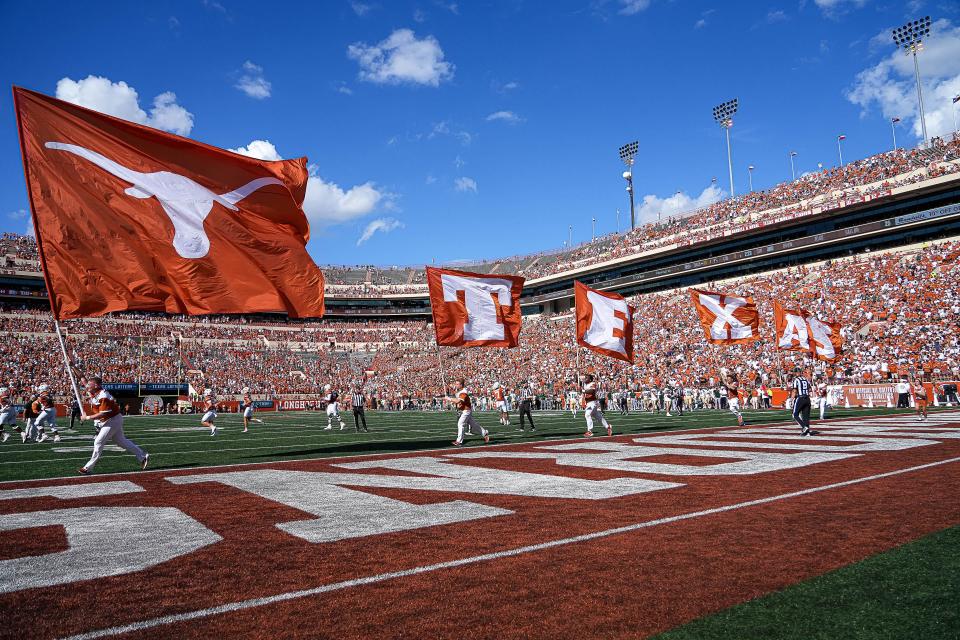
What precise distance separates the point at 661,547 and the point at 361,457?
830 centimetres

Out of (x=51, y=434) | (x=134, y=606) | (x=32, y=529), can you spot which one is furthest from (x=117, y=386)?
(x=134, y=606)

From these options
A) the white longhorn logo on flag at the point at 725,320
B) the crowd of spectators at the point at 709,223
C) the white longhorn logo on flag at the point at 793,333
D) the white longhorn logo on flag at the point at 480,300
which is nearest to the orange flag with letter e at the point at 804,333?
the white longhorn logo on flag at the point at 793,333

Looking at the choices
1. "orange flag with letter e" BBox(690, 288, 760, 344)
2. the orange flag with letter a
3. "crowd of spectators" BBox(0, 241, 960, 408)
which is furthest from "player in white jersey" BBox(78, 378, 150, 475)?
"orange flag with letter e" BBox(690, 288, 760, 344)

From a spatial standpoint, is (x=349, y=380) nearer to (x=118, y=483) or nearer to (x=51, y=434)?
(x=51, y=434)

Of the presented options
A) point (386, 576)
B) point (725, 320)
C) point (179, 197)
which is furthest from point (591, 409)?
point (386, 576)

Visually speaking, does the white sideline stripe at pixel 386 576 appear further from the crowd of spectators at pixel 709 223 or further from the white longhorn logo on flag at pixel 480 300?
the crowd of spectators at pixel 709 223

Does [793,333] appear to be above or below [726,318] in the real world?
below

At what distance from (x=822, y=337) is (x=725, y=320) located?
24.2 ft

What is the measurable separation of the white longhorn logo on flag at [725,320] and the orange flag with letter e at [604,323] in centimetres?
624

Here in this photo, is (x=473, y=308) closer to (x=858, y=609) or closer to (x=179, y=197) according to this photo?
(x=179, y=197)

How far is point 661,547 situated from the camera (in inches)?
192

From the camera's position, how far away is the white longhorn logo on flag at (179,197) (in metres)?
9.49

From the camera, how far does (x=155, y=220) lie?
31.7ft

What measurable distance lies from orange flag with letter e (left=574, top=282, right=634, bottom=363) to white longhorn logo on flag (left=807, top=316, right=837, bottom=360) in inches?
506
